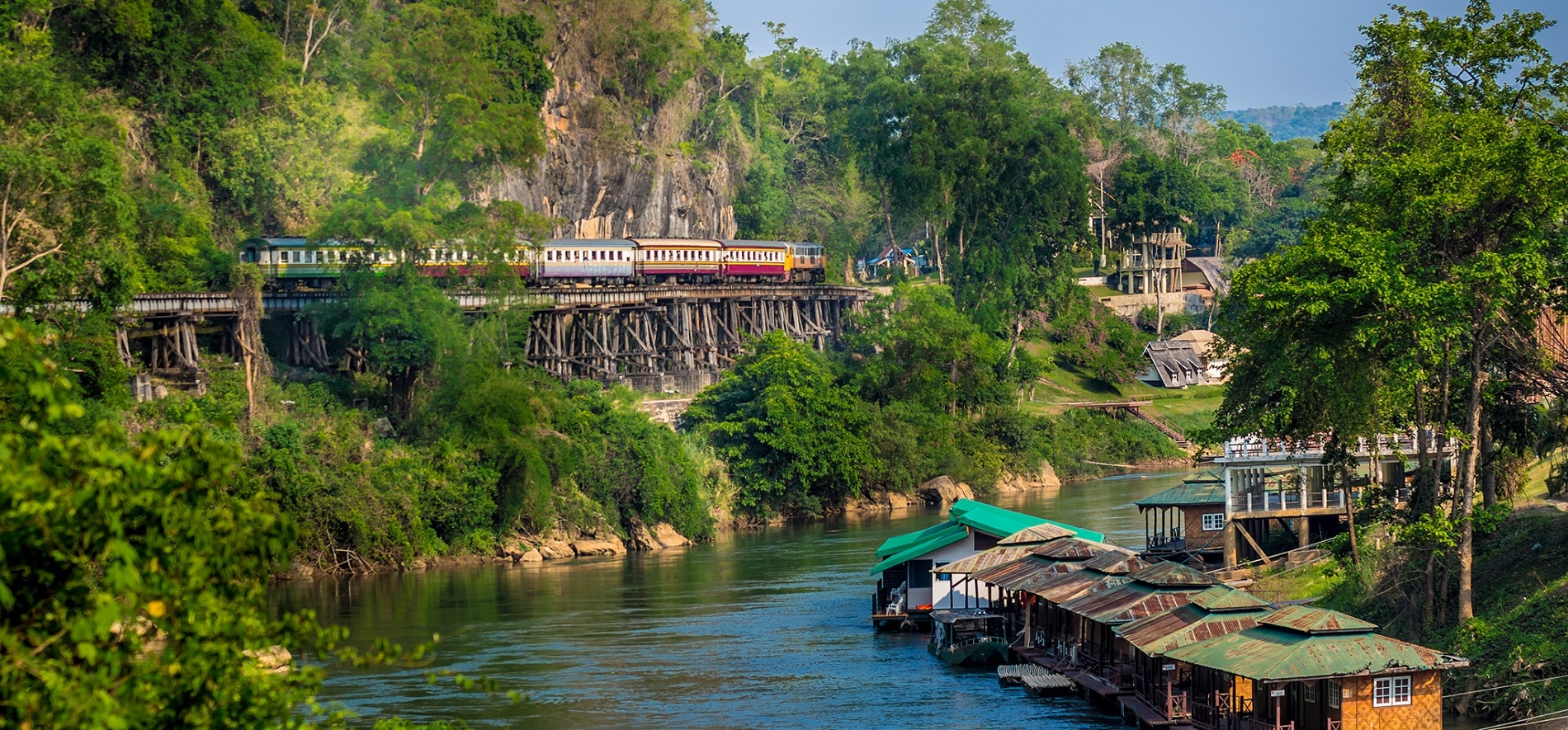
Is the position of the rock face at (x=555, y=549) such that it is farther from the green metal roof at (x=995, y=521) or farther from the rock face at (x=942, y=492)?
the rock face at (x=942, y=492)

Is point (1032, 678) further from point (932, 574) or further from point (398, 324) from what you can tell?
point (398, 324)

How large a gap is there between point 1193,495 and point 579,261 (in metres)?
37.7

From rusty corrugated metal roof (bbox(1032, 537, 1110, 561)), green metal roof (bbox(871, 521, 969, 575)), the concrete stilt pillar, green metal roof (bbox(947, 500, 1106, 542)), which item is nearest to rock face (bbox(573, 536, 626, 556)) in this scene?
green metal roof (bbox(947, 500, 1106, 542))

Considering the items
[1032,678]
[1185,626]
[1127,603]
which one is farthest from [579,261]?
[1185,626]

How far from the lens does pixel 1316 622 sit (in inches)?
1011

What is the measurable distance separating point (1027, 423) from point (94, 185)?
46.4 m

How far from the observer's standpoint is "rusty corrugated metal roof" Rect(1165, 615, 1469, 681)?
79.7ft

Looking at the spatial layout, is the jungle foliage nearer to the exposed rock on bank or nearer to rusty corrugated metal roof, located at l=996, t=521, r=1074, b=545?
the exposed rock on bank

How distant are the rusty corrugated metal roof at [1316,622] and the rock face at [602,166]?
56649 mm

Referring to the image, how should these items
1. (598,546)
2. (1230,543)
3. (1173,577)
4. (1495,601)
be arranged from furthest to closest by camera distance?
(598,546) < (1230,543) < (1173,577) < (1495,601)

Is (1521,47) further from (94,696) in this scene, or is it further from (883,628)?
(94,696)

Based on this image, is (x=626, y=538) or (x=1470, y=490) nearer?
(x=1470, y=490)

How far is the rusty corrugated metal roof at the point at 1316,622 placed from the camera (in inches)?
998

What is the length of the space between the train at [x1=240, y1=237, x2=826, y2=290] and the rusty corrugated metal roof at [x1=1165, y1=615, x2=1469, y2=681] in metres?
40.7
